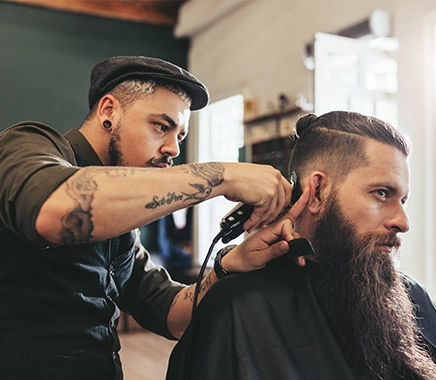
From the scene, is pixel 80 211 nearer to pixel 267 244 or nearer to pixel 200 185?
pixel 200 185

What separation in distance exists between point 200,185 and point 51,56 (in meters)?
6.30

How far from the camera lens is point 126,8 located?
7.36 m

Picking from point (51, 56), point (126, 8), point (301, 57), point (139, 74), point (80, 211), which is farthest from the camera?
point (126, 8)

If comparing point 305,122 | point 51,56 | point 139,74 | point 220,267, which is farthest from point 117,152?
point 51,56

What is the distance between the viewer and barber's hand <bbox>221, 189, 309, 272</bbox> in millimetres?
1577

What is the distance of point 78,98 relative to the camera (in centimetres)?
709

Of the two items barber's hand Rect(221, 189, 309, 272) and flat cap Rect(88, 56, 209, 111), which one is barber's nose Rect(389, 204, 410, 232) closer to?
barber's hand Rect(221, 189, 309, 272)

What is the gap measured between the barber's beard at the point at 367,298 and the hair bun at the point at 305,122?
290mm

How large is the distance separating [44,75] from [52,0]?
0.96 metres

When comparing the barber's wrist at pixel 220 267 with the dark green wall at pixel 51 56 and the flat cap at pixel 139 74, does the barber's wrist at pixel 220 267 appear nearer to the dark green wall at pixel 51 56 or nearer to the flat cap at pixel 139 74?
the flat cap at pixel 139 74

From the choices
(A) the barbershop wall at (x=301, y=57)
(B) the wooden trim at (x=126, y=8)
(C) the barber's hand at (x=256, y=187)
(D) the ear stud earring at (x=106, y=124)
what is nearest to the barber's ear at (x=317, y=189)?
(C) the barber's hand at (x=256, y=187)

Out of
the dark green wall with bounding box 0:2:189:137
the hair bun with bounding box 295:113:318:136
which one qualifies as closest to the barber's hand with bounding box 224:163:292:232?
the hair bun with bounding box 295:113:318:136

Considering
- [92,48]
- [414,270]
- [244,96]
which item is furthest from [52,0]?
[414,270]

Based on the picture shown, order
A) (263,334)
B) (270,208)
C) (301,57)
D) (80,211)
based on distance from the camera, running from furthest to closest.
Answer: (301,57), (263,334), (270,208), (80,211)
